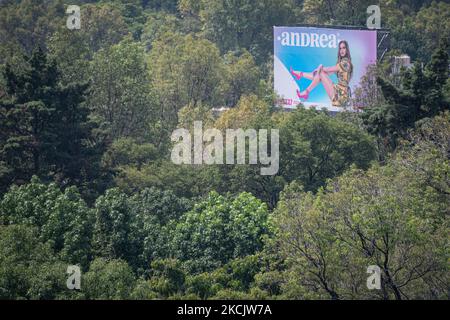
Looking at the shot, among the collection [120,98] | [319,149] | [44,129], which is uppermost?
[120,98]

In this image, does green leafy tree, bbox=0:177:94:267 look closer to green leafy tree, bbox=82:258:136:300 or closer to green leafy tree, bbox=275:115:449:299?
green leafy tree, bbox=82:258:136:300

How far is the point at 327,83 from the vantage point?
58.3 meters

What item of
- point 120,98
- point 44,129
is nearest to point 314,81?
point 120,98

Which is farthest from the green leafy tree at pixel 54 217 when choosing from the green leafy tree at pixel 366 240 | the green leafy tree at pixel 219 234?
the green leafy tree at pixel 366 240

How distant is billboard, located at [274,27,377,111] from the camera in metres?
57.5

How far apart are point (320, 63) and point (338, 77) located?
3.70 ft

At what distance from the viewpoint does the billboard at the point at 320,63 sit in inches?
2264
